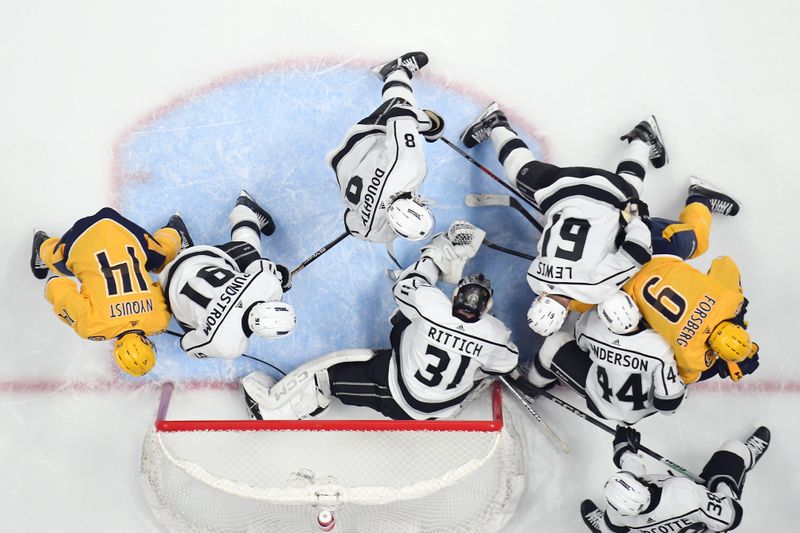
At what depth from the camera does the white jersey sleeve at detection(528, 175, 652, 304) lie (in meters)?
3.88

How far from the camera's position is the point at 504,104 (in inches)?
187

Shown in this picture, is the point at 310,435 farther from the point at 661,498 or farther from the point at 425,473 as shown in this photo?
the point at 661,498

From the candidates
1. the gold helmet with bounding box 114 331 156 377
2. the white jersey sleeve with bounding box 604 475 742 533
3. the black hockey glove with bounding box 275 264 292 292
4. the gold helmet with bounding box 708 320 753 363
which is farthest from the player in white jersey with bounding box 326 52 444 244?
the white jersey sleeve with bounding box 604 475 742 533

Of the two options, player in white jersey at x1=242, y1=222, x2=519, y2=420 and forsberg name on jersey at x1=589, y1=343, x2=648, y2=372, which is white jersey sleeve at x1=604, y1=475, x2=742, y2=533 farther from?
player in white jersey at x1=242, y1=222, x2=519, y2=420

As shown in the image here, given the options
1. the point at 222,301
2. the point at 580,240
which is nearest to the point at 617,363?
the point at 580,240

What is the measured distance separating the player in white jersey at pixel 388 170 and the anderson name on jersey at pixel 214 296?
511 mm

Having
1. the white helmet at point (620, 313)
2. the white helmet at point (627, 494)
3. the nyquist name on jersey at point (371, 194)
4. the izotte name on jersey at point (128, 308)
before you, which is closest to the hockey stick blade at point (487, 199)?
the nyquist name on jersey at point (371, 194)

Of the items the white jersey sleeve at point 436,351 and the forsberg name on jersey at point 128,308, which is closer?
the forsberg name on jersey at point 128,308

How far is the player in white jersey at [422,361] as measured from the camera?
13.3 ft

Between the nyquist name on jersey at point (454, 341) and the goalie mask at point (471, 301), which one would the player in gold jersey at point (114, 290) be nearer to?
the nyquist name on jersey at point (454, 341)

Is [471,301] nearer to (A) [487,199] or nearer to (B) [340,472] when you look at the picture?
(A) [487,199]

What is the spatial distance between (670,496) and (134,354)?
245 cm

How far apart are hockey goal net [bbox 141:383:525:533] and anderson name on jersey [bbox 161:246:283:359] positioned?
0.57m

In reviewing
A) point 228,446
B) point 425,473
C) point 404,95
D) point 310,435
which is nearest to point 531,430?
point 425,473
